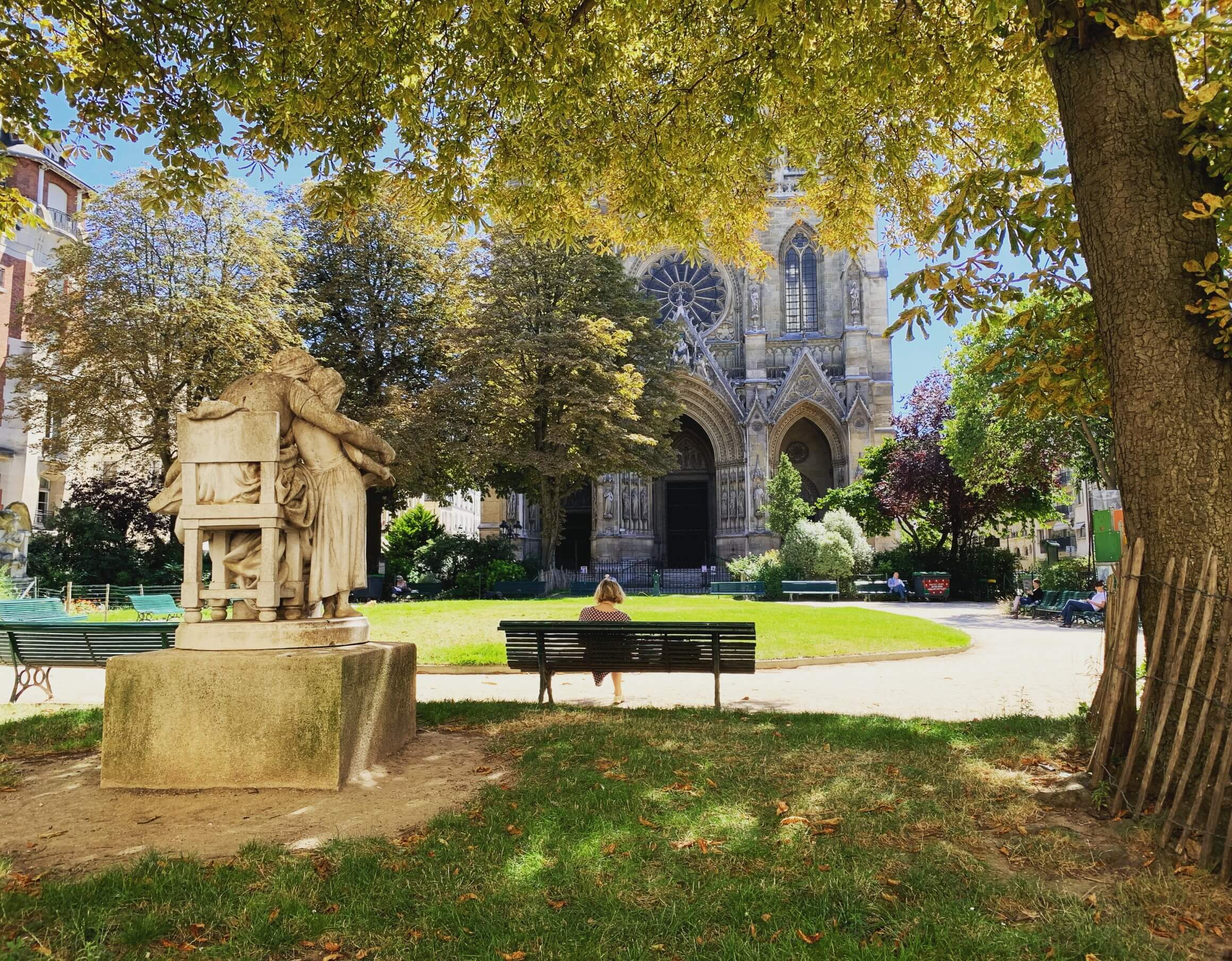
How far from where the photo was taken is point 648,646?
26.3 feet

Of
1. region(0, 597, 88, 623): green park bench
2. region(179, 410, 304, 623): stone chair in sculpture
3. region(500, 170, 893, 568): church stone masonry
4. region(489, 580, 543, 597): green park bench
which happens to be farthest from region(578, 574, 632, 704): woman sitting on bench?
region(500, 170, 893, 568): church stone masonry

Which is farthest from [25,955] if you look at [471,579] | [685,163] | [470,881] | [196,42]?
[471,579]

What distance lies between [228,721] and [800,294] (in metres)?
38.8

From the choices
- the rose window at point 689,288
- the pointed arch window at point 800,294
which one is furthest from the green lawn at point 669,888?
the pointed arch window at point 800,294

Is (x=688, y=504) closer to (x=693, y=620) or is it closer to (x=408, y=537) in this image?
(x=408, y=537)

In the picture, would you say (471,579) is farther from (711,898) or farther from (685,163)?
(711,898)

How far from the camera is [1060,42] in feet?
16.6

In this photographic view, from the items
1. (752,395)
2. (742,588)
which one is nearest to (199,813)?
(742,588)

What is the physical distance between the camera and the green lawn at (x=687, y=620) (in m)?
12.4

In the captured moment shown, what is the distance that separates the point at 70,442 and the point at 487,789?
26175mm

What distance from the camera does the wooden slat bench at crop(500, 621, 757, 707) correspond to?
792 centimetres

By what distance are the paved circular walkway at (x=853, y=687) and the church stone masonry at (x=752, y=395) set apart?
935 inches

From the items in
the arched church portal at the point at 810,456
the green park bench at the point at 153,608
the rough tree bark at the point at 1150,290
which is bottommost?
the green park bench at the point at 153,608

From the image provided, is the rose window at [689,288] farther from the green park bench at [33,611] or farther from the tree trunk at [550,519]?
the green park bench at [33,611]
